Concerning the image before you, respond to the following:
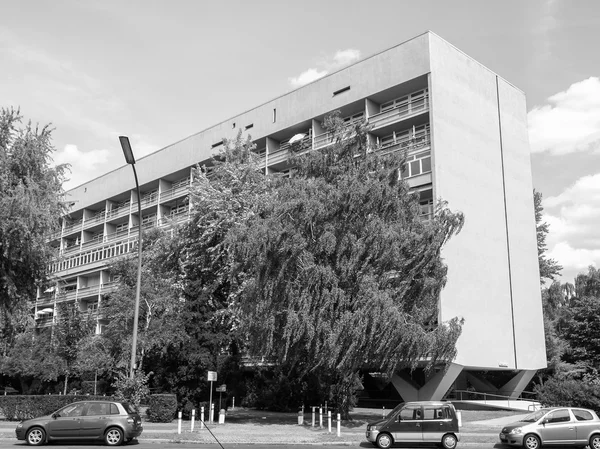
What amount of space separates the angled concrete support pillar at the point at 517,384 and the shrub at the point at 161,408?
951 inches

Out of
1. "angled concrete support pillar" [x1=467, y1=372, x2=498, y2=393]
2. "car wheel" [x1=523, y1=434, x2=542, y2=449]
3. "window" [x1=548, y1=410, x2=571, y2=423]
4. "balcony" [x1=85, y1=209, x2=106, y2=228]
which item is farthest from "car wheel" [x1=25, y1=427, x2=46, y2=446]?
"balcony" [x1=85, y1=209, x2=106, y2=228]

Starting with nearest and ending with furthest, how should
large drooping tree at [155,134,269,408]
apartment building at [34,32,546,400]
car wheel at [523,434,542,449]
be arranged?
car wheel at [523,434,542,449]
large drooping tree at [155,134,269,408]
apartment building at [34,32,546,400]

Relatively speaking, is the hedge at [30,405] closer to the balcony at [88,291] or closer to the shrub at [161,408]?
the shrub at [161,408]

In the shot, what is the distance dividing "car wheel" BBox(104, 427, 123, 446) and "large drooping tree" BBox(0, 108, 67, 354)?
1015 centimetres

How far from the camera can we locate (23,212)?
25.3 m

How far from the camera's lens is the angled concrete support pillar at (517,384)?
41.2 m

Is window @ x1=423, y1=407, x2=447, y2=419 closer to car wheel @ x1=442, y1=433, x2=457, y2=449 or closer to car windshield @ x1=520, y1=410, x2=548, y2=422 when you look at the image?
car wheel @ x1=442, y1=433, x2=457, y2=449

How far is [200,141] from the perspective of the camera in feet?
181

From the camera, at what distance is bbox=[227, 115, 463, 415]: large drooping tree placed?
969 inches

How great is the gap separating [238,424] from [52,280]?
1138 centimetres

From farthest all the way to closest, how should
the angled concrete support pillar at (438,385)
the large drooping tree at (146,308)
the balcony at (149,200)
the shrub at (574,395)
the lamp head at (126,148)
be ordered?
the balcony at (149,200), the angled concrete support pillar at (438,385), the large drooping tree at (146,308), the shrub at (574,395), the lamp head at (126,148)

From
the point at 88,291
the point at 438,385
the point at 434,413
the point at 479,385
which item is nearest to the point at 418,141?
the point at 438,385

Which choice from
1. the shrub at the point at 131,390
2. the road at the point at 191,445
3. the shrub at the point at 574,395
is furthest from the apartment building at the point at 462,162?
the road at the point at 191,445

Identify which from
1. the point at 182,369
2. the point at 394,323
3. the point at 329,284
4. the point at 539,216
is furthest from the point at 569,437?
the point at 539,216
